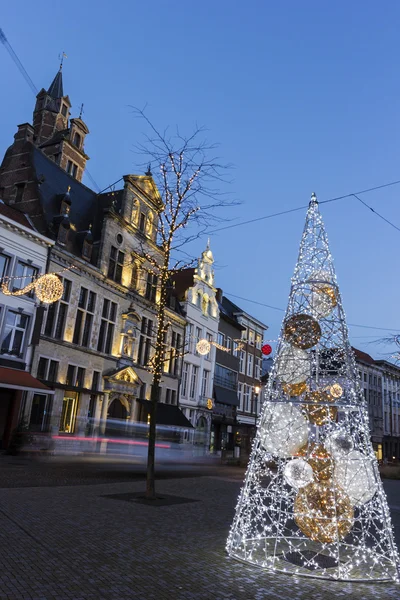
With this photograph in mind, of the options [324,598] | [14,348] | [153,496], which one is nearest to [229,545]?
[324,598]

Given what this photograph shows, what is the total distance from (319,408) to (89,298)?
21.1 meters

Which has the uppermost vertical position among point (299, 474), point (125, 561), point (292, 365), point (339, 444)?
point (292, 365)

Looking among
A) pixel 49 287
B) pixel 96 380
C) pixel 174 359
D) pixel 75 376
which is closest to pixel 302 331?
pixel 49 287

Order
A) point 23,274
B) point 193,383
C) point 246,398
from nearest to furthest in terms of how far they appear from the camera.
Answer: point 23,274
point 193,383
point 246,398

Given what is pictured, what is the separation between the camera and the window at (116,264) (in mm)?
27750

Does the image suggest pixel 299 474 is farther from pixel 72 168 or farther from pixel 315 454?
pixel 72 168

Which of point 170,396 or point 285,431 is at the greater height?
point 170,396

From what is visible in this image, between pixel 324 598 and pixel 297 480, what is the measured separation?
4.66 feet

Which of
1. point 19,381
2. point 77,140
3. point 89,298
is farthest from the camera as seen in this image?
point 77,140

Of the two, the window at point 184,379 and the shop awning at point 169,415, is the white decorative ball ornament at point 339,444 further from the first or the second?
the window at point 184,379

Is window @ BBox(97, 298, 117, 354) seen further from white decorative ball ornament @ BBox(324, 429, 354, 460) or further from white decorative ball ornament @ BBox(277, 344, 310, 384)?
white decorative ball ornament @ BBox(324, 429, 354, 460)

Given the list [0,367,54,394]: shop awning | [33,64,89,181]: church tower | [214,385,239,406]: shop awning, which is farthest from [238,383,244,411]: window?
[0,367,54,394]: shop awning

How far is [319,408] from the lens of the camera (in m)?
6.33

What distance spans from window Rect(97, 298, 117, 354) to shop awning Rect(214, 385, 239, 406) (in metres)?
14.2
